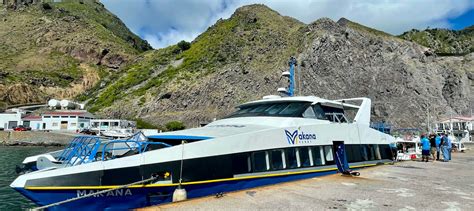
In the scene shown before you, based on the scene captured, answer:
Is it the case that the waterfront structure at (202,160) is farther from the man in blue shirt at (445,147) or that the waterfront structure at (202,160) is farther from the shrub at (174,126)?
the shrub at (174,126)

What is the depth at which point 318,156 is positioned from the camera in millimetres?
10820

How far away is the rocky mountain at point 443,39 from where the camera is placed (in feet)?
489

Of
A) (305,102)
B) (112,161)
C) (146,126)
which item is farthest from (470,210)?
(146,126)

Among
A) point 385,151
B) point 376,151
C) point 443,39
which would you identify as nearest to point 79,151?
point 376,151

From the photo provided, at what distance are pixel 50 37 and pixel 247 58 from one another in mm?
80530

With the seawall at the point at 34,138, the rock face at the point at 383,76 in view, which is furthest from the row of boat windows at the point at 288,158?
the rock face at the point at 383,76

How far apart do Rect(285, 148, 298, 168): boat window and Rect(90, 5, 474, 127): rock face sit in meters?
55.2

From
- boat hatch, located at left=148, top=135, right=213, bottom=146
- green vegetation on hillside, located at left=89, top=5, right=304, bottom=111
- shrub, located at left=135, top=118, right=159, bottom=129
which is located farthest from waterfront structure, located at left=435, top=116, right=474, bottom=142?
boat hatch, located at left=148, top=135, right=213, bottom=146

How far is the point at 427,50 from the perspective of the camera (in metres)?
87.0

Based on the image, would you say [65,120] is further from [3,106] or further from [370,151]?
[370,151]

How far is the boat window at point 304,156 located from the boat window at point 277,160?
0.82 metres

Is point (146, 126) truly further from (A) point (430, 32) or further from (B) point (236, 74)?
(A) point (430, 32)

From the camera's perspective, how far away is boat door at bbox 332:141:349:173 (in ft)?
38.0

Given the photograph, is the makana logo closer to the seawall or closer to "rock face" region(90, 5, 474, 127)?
the seawall
